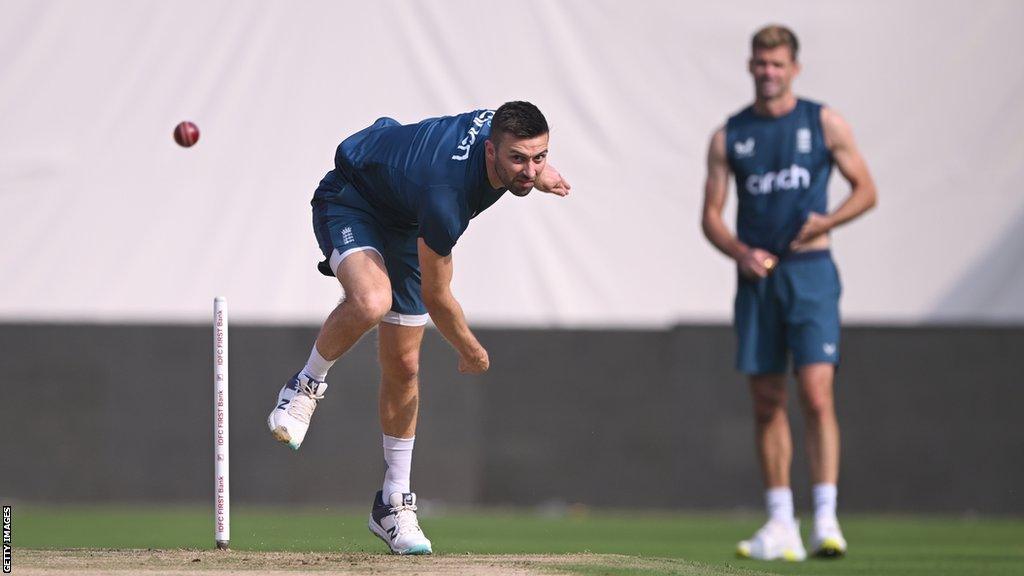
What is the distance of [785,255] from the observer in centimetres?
762

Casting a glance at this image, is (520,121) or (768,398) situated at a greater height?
(520,121)

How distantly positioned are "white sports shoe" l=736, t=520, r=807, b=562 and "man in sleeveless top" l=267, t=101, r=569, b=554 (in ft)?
4.98

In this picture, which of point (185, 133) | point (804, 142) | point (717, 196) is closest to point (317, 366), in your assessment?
point (185, 133)

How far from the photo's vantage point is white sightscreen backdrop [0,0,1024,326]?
42.3 ft

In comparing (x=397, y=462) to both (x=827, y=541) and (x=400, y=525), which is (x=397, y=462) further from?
(x=827, y=541)

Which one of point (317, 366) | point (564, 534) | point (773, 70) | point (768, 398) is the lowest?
point (564, 534)

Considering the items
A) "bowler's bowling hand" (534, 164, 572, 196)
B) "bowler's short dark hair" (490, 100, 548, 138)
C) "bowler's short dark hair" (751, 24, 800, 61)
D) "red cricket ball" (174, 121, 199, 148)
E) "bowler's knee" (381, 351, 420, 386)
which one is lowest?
"bowler's knee" (381, 351, 420, 386)

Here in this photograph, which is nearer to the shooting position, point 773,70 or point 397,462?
point 397,462

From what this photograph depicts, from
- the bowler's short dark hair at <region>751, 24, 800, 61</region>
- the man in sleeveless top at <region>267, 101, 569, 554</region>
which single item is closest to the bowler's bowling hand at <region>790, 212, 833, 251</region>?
the bowler's short dark hair at <region>751, 24, 800, 61</region>

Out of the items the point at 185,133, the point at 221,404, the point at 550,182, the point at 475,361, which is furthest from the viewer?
the point at 185,133

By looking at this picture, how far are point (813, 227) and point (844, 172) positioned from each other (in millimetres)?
354

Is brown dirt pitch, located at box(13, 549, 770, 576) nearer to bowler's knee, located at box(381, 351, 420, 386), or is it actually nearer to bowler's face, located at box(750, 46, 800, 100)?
bowler's knee, located at box(381, 351, 420, 386)

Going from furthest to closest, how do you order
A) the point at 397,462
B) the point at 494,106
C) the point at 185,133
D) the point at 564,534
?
the point at 494,106, the point at 564,534, the point at 185,133, the point at 397,462

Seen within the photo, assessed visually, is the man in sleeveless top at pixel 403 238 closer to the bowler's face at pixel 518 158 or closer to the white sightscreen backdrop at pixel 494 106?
the bowler's face at pixel 518 158
